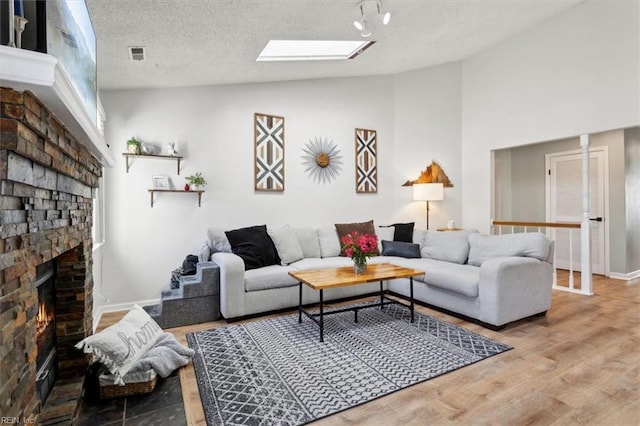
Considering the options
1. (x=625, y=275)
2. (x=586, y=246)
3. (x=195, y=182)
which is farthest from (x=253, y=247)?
(x=625, y=275)

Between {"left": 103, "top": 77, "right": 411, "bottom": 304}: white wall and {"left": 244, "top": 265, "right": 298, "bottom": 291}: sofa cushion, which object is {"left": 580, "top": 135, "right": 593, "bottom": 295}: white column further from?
{"left": 244, "top": 265, "right": 298, "bottom": 291}: sofa cushion

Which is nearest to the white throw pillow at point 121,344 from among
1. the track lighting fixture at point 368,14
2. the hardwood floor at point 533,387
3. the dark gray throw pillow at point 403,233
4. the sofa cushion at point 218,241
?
the hardwood floor at point 533,387

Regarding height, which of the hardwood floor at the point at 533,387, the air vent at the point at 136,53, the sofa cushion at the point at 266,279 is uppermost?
the air vent at the point at 136,53

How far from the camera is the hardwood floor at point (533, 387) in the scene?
5.75ft

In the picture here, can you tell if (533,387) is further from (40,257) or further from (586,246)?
(586,246)


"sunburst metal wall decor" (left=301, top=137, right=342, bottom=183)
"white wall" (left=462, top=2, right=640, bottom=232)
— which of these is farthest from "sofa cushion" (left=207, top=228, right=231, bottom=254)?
"white wall" (left=462, top=2, right=640, bottom=232)

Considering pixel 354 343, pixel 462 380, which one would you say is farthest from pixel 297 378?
pixel 462 380

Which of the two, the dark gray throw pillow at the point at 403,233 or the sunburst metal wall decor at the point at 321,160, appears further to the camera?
the sunburst metal wall decor at the point at 321,160

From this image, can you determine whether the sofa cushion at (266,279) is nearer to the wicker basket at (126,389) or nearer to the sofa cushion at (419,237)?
the wicker basket at (126,389)

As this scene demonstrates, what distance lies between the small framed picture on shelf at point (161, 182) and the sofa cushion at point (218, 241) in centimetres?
71

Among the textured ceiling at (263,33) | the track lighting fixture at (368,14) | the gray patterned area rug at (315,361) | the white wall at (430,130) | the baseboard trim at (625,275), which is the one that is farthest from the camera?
the white wall at (430,130)

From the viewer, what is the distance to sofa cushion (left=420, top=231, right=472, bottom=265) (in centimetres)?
386

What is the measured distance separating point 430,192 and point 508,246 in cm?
176

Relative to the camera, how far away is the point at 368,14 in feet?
10.3
